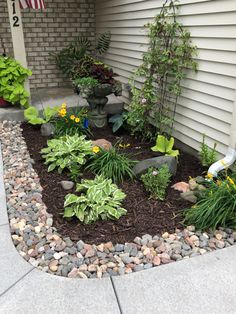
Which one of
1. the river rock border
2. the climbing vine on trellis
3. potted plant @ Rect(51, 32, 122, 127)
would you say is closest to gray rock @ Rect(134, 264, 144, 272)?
the river rock border

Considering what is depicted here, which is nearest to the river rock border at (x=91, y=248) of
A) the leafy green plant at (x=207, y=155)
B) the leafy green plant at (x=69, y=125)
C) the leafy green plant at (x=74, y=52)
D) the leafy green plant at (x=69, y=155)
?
the leafy green plant at (x=69, y=155)

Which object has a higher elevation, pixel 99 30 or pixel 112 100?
pixel 99 30

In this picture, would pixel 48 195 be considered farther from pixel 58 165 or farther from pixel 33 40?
pixel 33 40

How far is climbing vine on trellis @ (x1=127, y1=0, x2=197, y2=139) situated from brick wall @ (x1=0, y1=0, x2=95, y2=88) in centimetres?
306

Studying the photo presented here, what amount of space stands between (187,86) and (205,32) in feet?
2.11

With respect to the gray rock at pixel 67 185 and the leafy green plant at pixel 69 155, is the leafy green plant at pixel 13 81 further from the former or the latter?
the gray rock at pixel 67 185

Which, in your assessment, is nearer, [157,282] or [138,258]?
[157,282]

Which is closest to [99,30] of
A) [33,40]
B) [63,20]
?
[63,20]

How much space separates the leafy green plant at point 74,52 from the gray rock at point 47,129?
218 centimetres

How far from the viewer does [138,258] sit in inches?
83.4

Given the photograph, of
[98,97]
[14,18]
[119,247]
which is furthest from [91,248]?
[14,18]

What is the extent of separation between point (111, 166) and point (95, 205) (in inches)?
28.6

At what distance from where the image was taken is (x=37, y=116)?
15.6 feet

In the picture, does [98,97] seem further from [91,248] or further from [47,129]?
[91,248]
